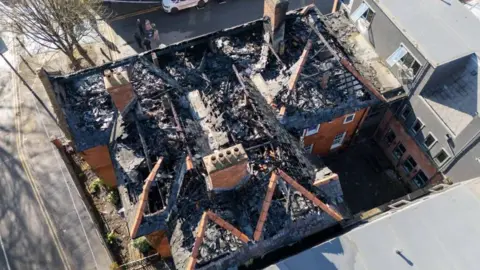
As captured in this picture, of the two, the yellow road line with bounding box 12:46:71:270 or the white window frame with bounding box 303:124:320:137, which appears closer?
the white window frame with bounding box 303:124:320:137

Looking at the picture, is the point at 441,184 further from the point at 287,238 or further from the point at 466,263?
the point at 287,238

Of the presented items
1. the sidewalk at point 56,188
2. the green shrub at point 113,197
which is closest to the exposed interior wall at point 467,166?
the green shrub at point 113,197

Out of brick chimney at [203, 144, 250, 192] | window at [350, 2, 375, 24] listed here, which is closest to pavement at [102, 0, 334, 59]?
window at [350, 2, 375, 24]

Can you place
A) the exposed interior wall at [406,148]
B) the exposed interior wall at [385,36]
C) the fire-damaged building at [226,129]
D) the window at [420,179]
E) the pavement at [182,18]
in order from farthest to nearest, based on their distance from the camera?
1. the pavement at [182,18]
2. the window at [420,179]
3. the exposed interior wall at [406,148]
4. the exposed interior wall at [385,36]
5. the fire-damaged building at [226,129]

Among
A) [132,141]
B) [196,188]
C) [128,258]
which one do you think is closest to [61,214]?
[128,258]

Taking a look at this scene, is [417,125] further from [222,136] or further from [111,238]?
[111,238]

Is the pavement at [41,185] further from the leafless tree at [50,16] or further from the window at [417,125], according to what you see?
the window at [417,125]

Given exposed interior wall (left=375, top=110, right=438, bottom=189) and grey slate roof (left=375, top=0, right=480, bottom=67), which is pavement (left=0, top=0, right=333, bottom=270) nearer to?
grey slate roof (left=375, top=0, right=480, bottom=67)
